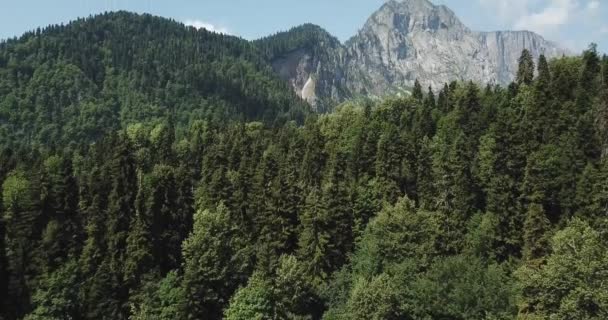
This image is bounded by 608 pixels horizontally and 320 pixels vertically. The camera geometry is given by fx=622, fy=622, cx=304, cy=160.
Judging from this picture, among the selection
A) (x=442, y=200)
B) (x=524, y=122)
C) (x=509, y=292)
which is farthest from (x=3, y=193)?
(x=524, y=122)

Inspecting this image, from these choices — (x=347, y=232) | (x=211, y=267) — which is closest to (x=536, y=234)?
(x=347, y=232)

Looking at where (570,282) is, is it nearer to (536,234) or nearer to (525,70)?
(536,234)

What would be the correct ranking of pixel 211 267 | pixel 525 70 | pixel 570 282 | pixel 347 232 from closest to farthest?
1. pixel 570 282
2. pixel 211 267
3. pixel 347 232
4. pixel 525 70

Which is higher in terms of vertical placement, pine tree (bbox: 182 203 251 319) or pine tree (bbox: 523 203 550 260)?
pine tree (bbox: 523 203 550 260)

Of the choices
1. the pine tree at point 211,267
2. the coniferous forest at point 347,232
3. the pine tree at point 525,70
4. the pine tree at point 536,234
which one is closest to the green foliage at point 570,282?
the coniferous forest at point 347,232

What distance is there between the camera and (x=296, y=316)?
62969 mm

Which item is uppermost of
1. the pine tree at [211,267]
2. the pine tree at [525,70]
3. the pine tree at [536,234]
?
the pine tree at [525,70]

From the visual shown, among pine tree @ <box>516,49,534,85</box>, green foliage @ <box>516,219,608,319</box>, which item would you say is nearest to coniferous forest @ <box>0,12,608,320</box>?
green foliage @ <box>516,219,608,319</box>

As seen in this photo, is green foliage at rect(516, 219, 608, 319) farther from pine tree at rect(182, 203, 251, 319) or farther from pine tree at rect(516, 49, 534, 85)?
pine tree at rect(516, 49, 534, 85)

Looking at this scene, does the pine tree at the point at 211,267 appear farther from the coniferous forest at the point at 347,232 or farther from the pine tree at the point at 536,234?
the pine tree at the point at 536,234

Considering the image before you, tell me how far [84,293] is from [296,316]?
22294 millimetres

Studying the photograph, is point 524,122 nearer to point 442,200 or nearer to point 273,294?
point 442,200

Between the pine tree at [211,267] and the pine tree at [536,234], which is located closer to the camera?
the pine tree at [211,267]

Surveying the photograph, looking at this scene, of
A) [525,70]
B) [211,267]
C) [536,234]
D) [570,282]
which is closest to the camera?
[570,282]
